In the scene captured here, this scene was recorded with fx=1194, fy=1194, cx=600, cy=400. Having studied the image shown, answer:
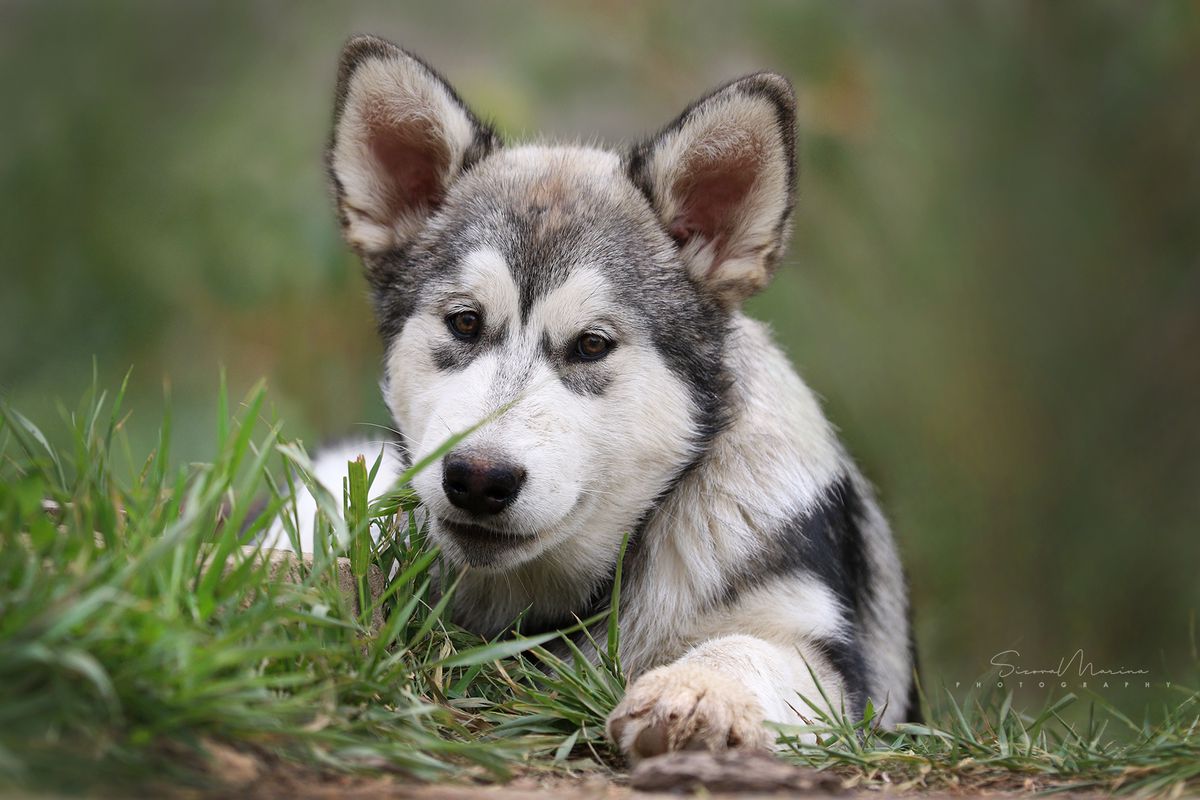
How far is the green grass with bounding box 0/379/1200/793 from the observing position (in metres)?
2.31

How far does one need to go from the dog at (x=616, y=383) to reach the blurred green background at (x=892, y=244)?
353cm

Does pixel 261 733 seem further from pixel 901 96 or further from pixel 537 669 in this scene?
pixel 901 96

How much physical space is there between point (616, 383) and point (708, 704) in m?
1.13

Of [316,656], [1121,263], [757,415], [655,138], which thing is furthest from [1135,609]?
[316,656]

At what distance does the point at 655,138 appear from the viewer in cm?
424

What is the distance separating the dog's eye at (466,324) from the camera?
3.90 meters

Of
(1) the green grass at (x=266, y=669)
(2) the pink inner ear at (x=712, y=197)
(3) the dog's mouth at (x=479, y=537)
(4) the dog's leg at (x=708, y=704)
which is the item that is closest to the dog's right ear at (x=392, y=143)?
(2) the pink inner ear at (x=712, y=197)

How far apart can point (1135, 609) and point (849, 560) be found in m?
4.62

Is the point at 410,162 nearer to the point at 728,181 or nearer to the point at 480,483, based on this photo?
the point at 728,181

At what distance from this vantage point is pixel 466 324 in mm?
3916

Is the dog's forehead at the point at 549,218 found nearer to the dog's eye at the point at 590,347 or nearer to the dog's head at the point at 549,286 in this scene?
the dog's head at the point at 549,286

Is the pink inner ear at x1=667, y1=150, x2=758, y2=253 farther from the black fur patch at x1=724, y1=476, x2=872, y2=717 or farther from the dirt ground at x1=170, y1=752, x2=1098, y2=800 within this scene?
the dirt ground at x1=170, y1=752, x2=1098, y2=800
